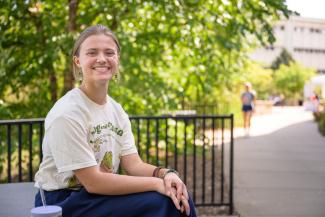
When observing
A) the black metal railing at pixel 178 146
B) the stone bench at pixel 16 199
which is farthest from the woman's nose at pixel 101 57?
the black metal railing at pixel 178 146

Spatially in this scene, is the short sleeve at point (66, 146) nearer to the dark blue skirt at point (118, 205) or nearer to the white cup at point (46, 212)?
the dark blue skirt at point (118, 205)

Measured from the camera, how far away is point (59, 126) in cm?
216

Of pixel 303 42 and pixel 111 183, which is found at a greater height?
pixel 303 42

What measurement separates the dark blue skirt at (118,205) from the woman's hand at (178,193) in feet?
0.09

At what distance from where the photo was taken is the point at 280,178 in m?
7.35

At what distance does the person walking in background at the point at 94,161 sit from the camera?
217 centimetres

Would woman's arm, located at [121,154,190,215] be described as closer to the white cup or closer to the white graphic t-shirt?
the white graphic t-shirt

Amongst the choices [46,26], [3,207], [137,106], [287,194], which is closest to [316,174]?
[287,194]

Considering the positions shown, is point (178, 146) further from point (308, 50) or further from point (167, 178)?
point (308, 50)

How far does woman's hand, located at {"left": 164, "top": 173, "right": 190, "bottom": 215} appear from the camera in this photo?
2162 millimetres

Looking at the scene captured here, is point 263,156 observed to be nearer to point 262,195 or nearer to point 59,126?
point 262,195

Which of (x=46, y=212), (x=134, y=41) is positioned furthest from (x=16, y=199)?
(x=134, y=41)

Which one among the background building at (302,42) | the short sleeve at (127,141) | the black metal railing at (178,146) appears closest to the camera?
the short sleeve at (127,141)

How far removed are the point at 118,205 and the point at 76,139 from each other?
361mm
